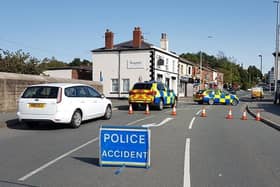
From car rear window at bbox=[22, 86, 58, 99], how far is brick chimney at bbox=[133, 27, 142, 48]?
90.6 feet

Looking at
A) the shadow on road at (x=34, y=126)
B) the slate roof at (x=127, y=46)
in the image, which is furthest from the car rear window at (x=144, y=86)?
the slate roof at (x=127, y=46)

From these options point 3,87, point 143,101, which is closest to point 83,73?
point 143,101

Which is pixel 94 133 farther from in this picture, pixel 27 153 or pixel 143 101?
pixel 143 101

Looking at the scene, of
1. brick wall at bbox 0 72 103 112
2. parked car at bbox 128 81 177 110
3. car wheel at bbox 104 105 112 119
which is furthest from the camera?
parked car at bbox 128 81 177 110

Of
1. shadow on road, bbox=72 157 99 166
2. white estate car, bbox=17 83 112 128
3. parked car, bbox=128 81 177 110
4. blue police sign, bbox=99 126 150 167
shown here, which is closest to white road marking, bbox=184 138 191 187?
blue police sign, bbox=99 126 150 167

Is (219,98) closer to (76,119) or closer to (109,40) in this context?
(109,40)

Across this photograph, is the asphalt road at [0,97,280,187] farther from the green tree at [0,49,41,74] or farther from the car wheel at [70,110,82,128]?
the green tree at [0,49,41,74]

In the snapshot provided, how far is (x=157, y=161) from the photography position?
21.6 ft

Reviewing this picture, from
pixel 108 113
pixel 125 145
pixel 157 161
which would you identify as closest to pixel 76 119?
pixel 108 113

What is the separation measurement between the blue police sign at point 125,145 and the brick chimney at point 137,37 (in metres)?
32.6

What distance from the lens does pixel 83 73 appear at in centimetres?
4534

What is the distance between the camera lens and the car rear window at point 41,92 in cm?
1080

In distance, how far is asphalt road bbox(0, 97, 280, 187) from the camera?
17.3ft

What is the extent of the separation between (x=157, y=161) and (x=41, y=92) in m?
5.82
